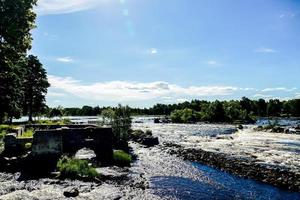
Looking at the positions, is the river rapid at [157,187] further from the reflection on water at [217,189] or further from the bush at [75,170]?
the bush at [75,170]

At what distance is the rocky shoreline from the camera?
34.1 meters

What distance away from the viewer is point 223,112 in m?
196

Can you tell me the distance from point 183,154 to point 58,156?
76.3 feet

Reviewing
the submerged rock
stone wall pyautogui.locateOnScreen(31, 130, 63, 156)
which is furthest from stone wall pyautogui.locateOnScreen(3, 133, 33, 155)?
the submerged rock

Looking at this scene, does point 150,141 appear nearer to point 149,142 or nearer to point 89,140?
point 149,142

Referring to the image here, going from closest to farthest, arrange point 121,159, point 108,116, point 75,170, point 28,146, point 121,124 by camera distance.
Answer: point 75,170
point 28,146
point 121,159
point 121,124
point 108,116

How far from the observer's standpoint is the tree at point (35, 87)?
296 ft

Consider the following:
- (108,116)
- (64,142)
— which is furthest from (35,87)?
(64,142)

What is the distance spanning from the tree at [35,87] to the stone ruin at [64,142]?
2038 inches

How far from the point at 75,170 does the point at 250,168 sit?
20.9m

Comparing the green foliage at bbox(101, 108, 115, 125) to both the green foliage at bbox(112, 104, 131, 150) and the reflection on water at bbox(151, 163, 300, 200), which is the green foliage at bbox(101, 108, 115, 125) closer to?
the green foliage at bbox(112, 104, 131, 150)

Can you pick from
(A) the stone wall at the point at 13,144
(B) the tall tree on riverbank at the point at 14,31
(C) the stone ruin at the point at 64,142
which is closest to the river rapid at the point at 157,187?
(C) the stone ruin at the point at 64,142

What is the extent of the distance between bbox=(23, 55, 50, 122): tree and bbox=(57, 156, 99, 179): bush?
60.4m

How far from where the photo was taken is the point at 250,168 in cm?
4119
